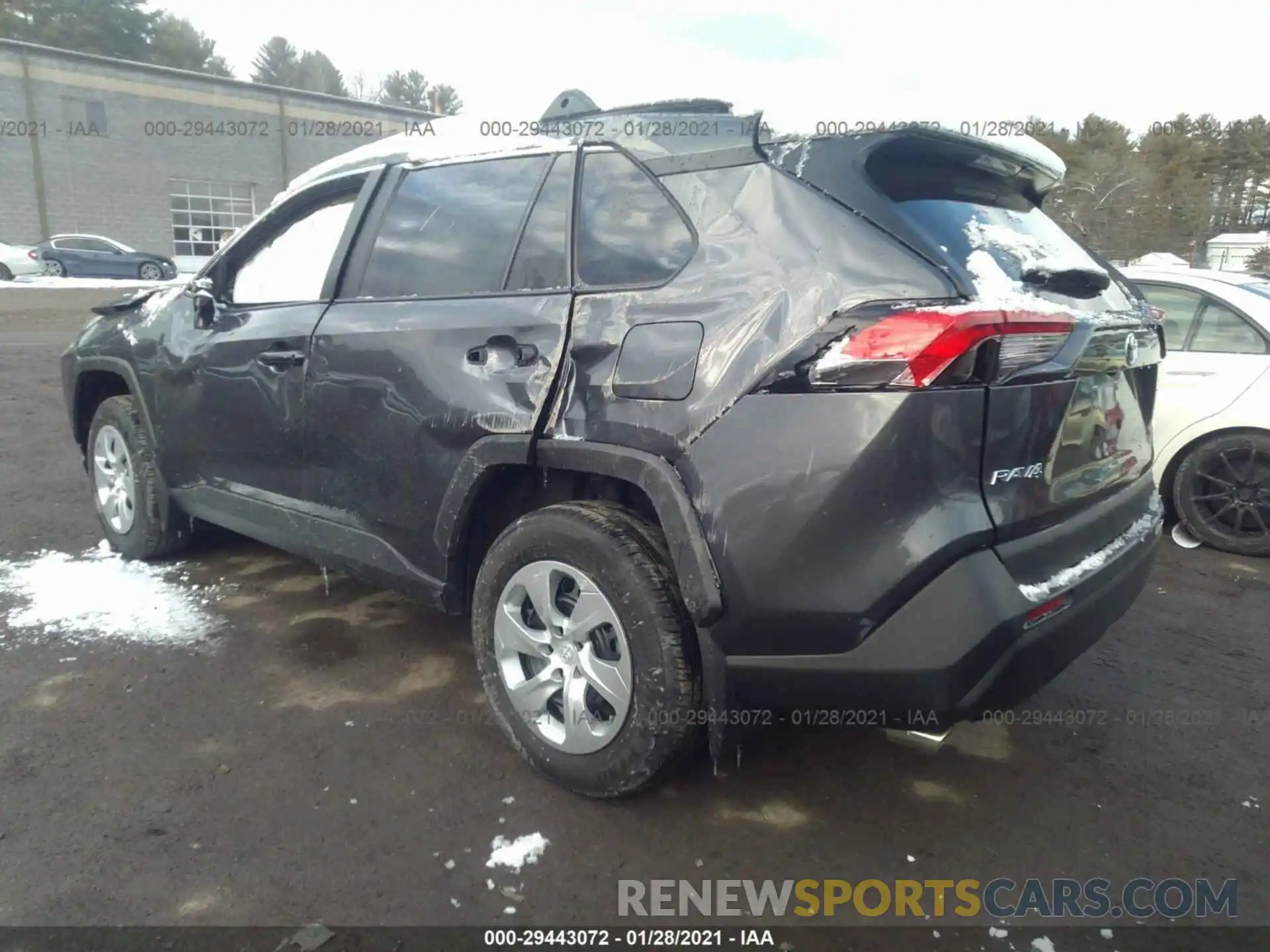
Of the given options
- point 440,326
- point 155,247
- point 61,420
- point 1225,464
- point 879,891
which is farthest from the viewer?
point 155,247

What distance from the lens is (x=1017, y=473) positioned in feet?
6.79

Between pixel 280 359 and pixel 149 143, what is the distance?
3572 centimetres

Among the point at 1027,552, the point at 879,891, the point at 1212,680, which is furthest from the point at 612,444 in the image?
the point at 1212,680

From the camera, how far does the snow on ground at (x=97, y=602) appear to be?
3.59 m

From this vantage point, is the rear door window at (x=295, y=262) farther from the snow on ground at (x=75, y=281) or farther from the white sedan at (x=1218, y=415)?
the snow on ground at (x=75, y=281)

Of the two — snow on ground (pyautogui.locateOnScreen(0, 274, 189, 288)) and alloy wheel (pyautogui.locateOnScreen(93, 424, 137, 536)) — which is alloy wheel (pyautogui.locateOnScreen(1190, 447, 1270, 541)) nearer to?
alloy wheel (pyautogui.locateOnScreen(93, 424, 137, 536))

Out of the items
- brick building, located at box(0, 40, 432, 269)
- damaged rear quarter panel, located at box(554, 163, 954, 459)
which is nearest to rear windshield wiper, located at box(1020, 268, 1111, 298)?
damaged rear quarter panel, located at box(554, 163, 954, 459)

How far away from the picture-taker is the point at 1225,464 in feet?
15.6

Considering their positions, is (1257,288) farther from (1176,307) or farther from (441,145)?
(441,145)

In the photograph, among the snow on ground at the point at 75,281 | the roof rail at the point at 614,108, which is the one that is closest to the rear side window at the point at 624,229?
the roof rail at the point at 614,108

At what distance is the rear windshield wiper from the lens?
7.30 feet

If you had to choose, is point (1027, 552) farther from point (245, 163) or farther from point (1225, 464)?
point (245, 163)

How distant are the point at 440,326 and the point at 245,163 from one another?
122 ft

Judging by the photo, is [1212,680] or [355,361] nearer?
[355,361]
